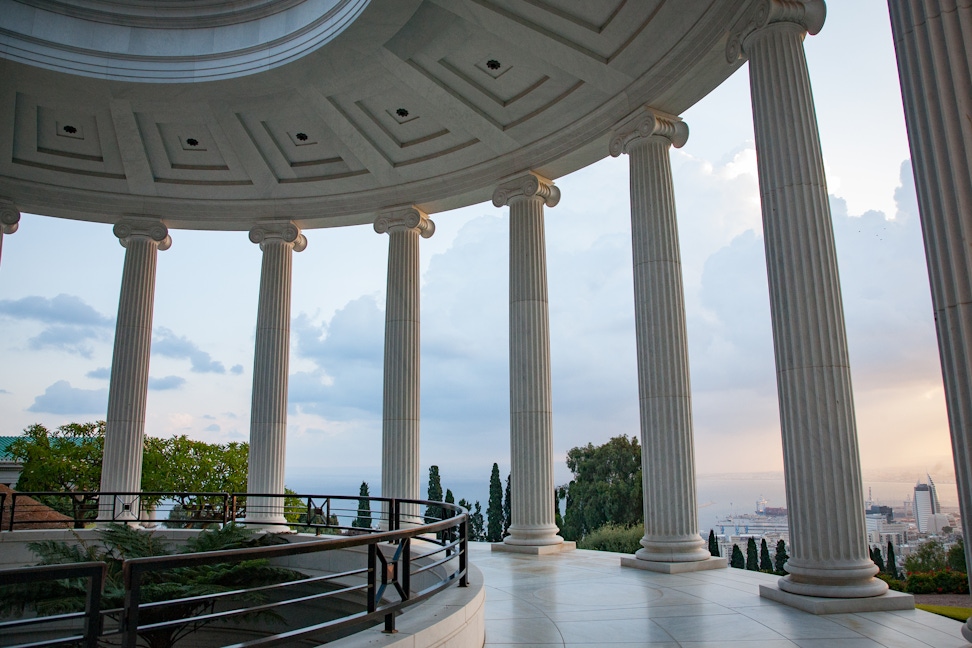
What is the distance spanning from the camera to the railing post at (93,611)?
1038 cm

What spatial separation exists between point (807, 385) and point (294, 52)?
35.5 m

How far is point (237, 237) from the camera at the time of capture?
174 metres

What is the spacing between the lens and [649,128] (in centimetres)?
3931

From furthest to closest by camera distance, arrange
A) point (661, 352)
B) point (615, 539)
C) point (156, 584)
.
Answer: point (615, 539), point (661, 352), point (156, 584)

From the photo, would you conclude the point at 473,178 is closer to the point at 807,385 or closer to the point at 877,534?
the point at 807,385

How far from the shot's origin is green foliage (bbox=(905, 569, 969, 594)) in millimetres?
30078

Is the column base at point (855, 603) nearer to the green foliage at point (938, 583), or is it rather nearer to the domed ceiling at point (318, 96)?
the green foliage at point (938, 583)

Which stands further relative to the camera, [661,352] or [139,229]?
[139,229]

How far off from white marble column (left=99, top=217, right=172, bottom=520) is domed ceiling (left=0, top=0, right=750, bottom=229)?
8.53 ft

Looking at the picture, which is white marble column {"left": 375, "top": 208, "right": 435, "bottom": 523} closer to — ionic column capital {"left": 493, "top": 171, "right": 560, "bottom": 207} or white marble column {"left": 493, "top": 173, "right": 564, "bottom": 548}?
ionic column capital {"left": 493, "top": 171, "right": 560, "bottom": 207}

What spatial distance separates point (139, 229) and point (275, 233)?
36.0 feet

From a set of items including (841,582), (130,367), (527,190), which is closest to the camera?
(841,582)

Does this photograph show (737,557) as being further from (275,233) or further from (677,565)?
(275,233)

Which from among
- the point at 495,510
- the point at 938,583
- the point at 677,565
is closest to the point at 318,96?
the point at 677,565
